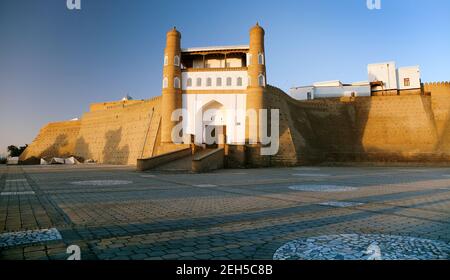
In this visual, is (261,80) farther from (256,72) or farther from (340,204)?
(340,204)

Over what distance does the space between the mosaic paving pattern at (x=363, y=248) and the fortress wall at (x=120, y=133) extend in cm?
2755

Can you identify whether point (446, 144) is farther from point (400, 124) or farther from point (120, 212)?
point (120, 212)

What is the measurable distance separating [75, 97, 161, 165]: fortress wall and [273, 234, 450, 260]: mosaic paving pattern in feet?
90.4

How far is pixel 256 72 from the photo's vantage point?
2786cm

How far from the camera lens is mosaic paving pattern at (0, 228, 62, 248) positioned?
3.41 m

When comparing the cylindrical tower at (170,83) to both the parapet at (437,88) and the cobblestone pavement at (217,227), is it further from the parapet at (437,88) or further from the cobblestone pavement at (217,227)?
the parapet at (437,88)

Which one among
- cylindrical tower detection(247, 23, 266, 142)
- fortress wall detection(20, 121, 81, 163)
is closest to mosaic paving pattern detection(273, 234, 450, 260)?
cylindrical tower detection(247, 23, 266, 142)

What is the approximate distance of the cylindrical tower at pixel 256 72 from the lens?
2773 centimetres

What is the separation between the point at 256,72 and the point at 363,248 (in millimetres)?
25830

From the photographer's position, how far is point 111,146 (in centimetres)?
3831

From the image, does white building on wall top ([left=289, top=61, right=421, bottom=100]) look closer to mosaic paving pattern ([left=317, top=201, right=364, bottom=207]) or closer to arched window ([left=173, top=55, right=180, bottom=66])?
arched window ([left=173, top=55, right=180, bottom=66])

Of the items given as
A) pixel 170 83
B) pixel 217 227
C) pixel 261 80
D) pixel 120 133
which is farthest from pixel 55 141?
pixel 217 227

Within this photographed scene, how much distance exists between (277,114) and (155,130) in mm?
12733
